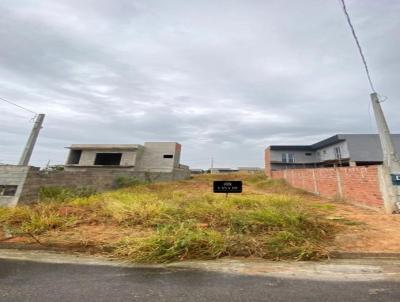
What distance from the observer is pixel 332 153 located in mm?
30078

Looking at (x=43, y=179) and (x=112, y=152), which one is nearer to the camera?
(x=43, y=179)

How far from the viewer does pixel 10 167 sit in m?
8.79

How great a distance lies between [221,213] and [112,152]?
77.8ft

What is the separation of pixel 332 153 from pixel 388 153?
77.9 ft

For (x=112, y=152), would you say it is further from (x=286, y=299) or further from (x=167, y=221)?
(x=286, y=299)

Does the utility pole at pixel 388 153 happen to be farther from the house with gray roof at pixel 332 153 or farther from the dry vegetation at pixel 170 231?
the house with gray roof at pixel 332 153

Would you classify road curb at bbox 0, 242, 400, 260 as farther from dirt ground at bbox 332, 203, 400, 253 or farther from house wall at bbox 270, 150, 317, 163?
house wall at bbox 270, 150, 317, 163

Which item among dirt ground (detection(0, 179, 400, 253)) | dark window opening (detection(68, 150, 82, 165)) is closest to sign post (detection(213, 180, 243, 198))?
dirt ground (detection(0, 179, 400, 253))

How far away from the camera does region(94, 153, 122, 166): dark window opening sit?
2838cm

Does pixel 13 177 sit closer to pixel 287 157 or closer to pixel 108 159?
pixel 108 159

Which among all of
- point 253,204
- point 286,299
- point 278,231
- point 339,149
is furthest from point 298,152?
point 286,299

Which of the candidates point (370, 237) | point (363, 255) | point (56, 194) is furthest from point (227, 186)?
point (56, 194)

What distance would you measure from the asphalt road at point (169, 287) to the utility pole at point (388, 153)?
246 inches

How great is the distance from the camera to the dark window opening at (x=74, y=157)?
28.4 metres
